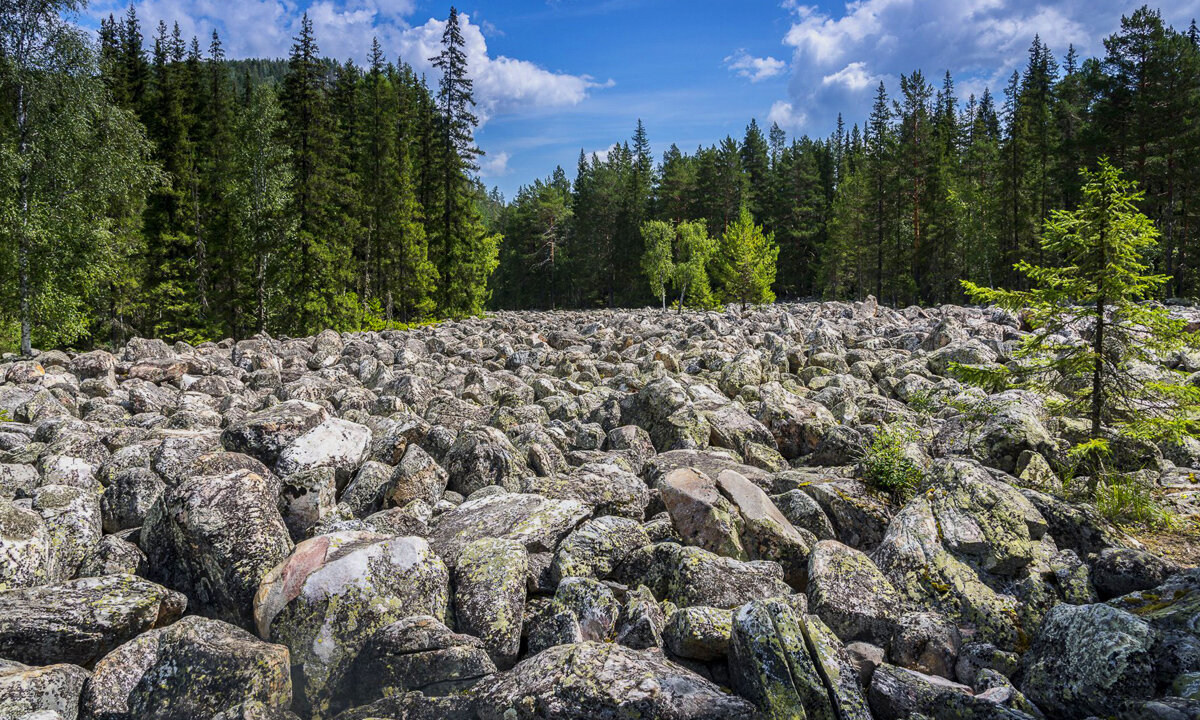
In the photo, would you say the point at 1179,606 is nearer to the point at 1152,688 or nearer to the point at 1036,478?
the point at 1152,688

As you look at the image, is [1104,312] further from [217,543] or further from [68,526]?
[68,526]

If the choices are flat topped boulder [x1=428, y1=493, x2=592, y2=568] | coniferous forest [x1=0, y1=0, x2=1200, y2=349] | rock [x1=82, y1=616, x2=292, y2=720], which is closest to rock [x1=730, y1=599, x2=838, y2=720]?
flat topped boulder [x1=428, y1=493, x2=592, y2=568]

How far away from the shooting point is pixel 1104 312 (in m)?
7.79

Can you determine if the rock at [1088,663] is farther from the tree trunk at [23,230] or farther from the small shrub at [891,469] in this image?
the tree trunk at [23,230]

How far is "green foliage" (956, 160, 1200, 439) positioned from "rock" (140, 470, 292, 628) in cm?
816

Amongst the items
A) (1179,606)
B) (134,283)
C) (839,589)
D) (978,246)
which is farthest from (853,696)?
(978,246)

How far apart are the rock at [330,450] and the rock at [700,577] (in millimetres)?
3664

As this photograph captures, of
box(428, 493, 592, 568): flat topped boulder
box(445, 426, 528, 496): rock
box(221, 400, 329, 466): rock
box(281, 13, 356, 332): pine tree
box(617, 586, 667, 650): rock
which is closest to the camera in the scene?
box(617, 586, 667, 650): rock

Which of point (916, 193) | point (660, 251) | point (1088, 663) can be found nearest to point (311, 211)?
point (660, 251)

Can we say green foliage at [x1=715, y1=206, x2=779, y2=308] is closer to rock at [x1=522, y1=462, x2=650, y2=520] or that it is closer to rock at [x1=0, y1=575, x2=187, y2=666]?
rock at [x1=522, y1=462, x2=650, y2=520]

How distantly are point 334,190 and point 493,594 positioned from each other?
33.1 meters

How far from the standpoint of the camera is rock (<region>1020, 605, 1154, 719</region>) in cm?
392

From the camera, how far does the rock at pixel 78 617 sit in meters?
4.23

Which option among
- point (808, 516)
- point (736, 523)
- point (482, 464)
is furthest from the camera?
point (482, 464)
